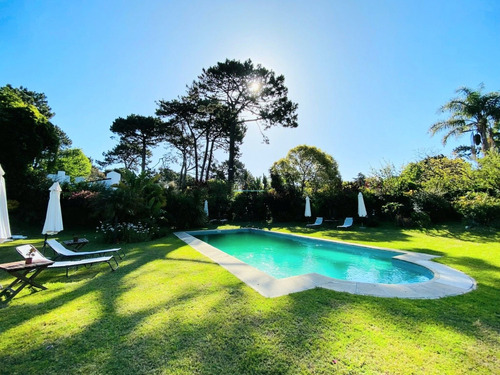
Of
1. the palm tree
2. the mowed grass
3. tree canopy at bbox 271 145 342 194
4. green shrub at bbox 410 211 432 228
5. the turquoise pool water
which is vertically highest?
the palm tree

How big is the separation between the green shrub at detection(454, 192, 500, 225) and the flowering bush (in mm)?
16859

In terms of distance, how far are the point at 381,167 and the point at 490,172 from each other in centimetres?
692

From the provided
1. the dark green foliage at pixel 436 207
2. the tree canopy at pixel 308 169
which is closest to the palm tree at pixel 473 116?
the dark green foliage at pixel 436 207

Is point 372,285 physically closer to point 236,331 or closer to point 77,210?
point 236,331

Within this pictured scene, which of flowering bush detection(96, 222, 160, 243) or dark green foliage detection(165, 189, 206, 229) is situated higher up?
dark green foliage detection(165, 189, 206, 229)

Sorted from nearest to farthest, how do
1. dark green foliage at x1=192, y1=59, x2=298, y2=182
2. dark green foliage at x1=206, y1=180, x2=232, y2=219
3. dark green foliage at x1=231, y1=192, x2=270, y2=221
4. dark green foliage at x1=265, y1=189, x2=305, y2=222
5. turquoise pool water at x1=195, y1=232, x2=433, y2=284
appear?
turquoise pool water at x1=195, y1=232, x2=433, y2=284
dark green foliage at x1=265, y1=189, x2=305, y2=222
dark green foliage at x1=206, y1=180, x2=232, y2=219
dark green foliage at x1=231, y1=192, x2=270, y2=221
dark green foliage at x1=192, y1=59, x2=298, y2=182

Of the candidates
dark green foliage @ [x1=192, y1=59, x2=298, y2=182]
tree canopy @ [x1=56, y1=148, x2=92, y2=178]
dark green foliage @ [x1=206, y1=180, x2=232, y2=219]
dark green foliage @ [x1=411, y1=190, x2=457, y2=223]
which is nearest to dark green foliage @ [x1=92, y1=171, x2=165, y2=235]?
dark green foliage @ [x1=206, y1=180, x2=232, y2=219]

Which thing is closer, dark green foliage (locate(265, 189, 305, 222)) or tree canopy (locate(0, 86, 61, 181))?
tree canopy (locate(0, 86, 61, 181))

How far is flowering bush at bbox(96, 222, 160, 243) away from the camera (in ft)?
37.0

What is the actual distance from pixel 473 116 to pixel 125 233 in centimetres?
2755

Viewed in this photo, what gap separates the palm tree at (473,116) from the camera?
19.3 meters

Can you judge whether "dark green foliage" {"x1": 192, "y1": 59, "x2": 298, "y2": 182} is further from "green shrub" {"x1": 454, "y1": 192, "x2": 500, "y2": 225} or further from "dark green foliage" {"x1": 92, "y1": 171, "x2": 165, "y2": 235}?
"green shrub" {"x1": 454, "y1": 192, "x2": 500, "y2": 225}

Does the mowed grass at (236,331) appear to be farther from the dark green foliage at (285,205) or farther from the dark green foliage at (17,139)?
the dark green foliage at (17,139)

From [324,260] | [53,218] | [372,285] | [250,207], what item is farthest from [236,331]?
[250,207]
